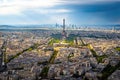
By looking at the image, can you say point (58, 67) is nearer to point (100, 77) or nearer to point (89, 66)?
point (89, 66)

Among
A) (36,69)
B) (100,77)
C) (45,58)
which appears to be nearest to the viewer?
(100,77)

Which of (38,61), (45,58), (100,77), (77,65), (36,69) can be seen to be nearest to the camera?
(100,77)

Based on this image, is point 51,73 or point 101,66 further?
point 101,66

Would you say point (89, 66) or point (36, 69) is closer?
point (36, 69)

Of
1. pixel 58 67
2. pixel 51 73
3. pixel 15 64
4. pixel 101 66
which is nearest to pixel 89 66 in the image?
pixel 101 66

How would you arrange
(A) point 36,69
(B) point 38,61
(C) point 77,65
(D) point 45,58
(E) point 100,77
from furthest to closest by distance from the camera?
(D) point 45,58 < (B) point 38,61 < (C) point 77,65 < (A) point 36,69 < (E) point 100,77

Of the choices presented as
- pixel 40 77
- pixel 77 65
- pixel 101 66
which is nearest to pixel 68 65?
pixel 77 65

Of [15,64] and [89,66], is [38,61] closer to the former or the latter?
[15,64]

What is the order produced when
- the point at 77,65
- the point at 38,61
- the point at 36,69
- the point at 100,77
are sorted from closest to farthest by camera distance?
the point at 100,77 → the point at 36,69 → the point at 77,65 → the point at 38,61
